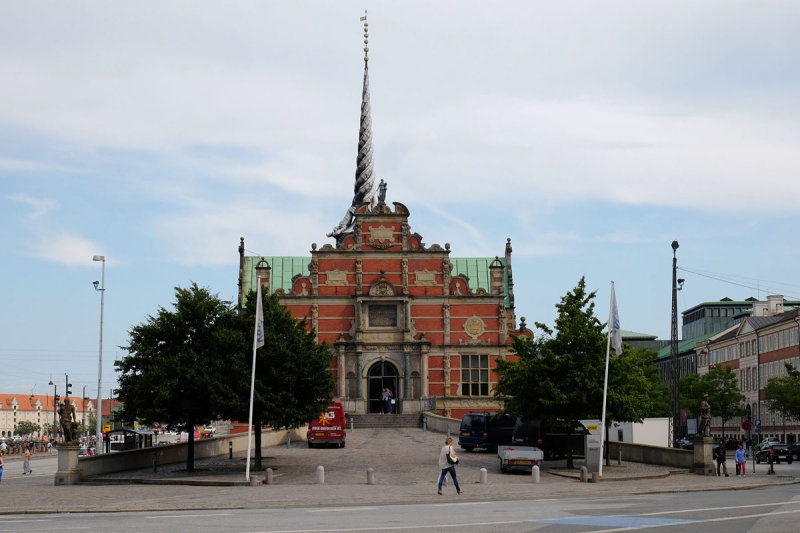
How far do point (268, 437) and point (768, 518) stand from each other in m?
40.7

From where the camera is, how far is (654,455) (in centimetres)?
4666

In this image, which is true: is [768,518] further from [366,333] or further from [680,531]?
[366,333]

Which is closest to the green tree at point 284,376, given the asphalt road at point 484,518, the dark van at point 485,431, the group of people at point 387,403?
the dark van at point 485,431

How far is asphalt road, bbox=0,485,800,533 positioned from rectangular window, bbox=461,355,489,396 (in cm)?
4909

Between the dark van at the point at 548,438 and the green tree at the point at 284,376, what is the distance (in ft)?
30.7

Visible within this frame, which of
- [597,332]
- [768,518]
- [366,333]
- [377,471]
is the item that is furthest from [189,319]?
[366,333]

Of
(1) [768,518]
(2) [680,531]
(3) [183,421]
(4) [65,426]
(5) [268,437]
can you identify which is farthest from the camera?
(5) [268,437]

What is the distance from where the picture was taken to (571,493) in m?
31.2

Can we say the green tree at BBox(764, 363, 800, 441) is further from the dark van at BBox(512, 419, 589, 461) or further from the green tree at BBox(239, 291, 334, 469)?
the green tree at BBox(239, 291, 334, 469)

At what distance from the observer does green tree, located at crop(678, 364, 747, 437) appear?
9050 cm

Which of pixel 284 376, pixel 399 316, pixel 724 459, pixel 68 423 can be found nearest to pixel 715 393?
pixel 399 316

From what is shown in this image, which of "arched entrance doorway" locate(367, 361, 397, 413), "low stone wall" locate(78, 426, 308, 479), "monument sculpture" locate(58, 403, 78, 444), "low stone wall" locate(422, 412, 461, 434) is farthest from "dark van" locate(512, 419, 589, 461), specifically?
"arched entrance doorway" locate(367, 361, 397, 413)

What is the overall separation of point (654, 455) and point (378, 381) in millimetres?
33312

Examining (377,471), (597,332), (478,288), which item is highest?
(478,288)
